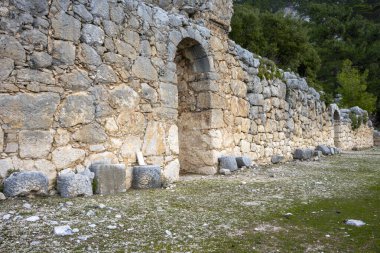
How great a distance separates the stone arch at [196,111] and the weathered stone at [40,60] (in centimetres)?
275

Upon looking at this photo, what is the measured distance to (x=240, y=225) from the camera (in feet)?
9.40

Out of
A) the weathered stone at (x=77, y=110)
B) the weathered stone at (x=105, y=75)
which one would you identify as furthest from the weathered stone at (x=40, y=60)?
the weathered stone at (x=105, y=75)

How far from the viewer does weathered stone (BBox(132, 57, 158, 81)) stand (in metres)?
4.88

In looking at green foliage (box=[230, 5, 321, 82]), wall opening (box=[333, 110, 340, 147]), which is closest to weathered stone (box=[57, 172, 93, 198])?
wall opening (box=[333, 110, 340, 147])

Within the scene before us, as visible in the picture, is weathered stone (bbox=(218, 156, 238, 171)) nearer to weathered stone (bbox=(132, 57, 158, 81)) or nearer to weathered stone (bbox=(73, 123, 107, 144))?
weathered stone (bbox=(132, 57, 158, 81))

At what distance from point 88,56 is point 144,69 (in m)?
0.92

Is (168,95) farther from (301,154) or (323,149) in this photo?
(323,149)

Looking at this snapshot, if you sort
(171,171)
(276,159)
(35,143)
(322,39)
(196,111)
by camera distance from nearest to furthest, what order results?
1. (35,143)
2. (171,171)
3. (196,111)
4. (276,159)
5. (322,39)

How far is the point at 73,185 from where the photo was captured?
3713 mm

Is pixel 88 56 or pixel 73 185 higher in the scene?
pixel 88 56

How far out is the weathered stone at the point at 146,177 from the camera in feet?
14.7

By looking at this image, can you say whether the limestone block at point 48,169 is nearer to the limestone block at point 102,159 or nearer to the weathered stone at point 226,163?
the limestone block at point 102,159

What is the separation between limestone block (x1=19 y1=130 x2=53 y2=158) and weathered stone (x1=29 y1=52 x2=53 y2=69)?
0.71 metres

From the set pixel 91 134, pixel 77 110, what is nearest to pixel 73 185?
pixel 91 134
